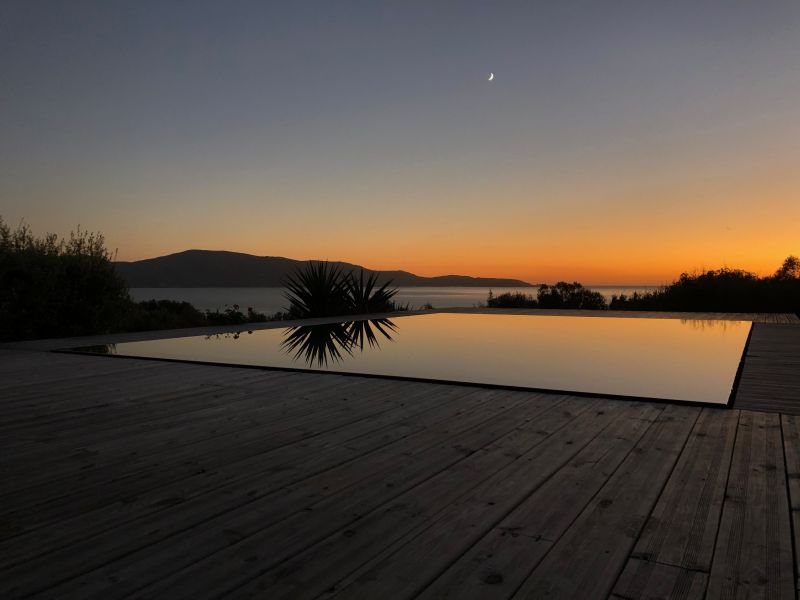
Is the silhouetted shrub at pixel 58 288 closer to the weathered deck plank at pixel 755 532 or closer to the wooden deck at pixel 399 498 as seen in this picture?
the wooden deck at pixel 399 498

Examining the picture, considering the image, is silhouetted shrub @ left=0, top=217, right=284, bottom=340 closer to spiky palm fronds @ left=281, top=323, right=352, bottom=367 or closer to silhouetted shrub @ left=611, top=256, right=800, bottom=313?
spiky palm fronds @ left=281, top=323, right=352, bottom=367

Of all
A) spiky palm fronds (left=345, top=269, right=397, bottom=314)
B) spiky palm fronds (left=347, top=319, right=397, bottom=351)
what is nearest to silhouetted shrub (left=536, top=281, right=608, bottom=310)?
spiky palm fronds (left=345, top=269, right=397, bottom=314)

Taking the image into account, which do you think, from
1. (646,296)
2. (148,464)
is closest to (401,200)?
(646,296)

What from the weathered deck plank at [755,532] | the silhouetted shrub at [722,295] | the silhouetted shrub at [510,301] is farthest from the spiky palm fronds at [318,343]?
the silhouetted shrub at [722,295]

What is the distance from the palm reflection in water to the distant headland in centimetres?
2999

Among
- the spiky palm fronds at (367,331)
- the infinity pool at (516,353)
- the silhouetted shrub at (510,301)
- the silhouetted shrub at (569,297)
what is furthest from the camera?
the silhouetted shrub at (510,301)

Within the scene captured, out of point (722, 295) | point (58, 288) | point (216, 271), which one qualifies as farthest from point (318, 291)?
point (216, 271)

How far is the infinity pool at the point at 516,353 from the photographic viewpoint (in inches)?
159

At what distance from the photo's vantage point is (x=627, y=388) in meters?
3.76

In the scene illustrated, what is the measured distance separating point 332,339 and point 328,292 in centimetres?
406

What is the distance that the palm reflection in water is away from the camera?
5.41 meters

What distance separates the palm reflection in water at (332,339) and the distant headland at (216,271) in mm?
29990

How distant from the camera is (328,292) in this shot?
10.8 m

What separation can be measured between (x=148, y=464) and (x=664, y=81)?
10405 millimetres
